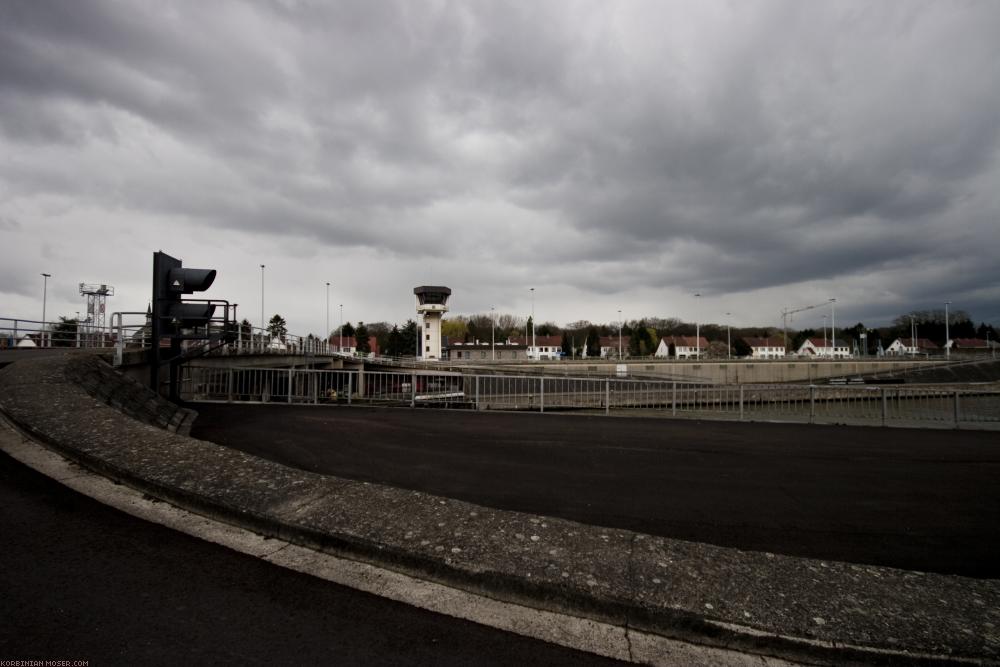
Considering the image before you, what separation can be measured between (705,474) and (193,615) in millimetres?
5891

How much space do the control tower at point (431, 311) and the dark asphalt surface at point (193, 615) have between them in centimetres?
7306

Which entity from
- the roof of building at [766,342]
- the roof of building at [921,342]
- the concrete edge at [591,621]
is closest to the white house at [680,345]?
the roof of building at [766,342]

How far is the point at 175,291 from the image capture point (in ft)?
36.3

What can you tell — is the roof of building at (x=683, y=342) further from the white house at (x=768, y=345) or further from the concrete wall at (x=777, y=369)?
the concrete wall at (x=777, y=369)

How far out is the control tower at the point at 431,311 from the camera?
251 ft

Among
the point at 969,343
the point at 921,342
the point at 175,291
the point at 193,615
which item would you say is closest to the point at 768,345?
the point at 921,342

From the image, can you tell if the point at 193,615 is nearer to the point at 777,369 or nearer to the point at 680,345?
the point at 777,369

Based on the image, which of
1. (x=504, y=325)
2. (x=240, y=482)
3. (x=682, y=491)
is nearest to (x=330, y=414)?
(x=240, y=482)

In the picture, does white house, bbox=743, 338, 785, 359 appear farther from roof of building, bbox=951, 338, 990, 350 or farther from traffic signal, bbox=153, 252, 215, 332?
traffic signal, bbox=153, 252, 215, 332

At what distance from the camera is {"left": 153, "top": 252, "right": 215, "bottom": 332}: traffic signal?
10.9 metres

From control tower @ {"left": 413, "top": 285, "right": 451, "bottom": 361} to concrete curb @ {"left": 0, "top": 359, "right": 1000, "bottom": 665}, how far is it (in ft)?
237

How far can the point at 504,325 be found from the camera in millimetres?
162875

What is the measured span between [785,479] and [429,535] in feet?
17.1

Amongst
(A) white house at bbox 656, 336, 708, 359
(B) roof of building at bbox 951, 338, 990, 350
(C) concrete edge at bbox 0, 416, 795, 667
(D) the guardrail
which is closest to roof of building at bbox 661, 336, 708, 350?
(A) white house at bbox 656, 336, 708, 359
